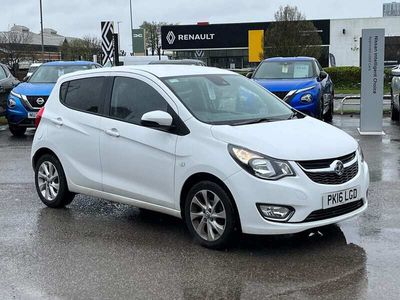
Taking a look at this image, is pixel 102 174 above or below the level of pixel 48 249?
above

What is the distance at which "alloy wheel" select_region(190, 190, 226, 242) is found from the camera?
5.18m

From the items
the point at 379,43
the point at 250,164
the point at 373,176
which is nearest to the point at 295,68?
the point at 379,43

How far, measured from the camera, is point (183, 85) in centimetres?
591

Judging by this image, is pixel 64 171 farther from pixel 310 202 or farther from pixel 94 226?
pixel 310 202

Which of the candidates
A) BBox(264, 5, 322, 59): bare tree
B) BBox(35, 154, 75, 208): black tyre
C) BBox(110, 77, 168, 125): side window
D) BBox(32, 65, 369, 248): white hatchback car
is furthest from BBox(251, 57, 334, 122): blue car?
BBox(264, 5, 322, 59): bare tree

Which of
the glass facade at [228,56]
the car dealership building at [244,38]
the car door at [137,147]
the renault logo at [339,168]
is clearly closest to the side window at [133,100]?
the car door at [137,147]

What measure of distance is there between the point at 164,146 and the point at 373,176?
4.03 m


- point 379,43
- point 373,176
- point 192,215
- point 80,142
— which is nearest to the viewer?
point 192,215

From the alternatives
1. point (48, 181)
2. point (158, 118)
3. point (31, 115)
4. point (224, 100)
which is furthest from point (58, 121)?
point (31, 115)

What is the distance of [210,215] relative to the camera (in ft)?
17.2

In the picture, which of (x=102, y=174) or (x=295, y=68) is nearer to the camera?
(x=102, y=174)

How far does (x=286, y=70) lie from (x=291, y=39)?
2236 centimetres

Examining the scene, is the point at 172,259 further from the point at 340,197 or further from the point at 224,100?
the point at 224,100

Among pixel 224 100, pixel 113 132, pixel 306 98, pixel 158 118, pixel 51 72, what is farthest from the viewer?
pixel 51 72
